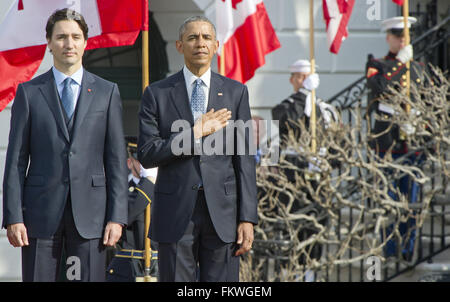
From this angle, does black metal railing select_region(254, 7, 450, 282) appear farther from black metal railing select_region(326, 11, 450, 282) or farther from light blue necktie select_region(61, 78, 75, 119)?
light blue necktie select_region(61, 78, 75, 119)

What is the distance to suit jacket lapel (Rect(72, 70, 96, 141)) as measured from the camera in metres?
4.91

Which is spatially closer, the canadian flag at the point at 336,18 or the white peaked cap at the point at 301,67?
the white peaked cap at the point at 301,67

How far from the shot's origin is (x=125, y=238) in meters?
7.53

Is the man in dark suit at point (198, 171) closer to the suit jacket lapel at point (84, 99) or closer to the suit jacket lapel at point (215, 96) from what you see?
the suit jacket lapel at point (215, 96)

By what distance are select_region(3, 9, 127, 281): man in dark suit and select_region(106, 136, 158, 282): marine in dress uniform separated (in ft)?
7.70

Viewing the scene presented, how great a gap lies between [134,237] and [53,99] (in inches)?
110

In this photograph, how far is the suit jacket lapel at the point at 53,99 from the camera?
4895 millimetres

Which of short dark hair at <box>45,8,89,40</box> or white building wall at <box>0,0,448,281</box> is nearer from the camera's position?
short dark hair at <box>45,8,89,40</box>

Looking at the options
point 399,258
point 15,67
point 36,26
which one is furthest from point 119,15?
point 399,258

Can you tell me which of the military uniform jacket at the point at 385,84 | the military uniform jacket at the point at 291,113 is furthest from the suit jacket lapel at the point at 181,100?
the military uniform jacket at the point at 385,84

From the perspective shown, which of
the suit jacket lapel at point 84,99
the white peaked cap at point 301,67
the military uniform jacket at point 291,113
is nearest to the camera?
the suit jacket lapel at point 84,99

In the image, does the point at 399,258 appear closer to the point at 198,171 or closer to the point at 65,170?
the point at 198,171

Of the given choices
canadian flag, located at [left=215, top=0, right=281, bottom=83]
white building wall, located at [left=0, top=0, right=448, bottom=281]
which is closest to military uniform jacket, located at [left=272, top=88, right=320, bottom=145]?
canadian flag, located at [left=215, top=0, right=281, bottom=83]

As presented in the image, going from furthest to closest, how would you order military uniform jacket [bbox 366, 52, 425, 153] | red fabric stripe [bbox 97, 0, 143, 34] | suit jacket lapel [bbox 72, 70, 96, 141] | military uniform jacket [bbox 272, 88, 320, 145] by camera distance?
military uniform jacket [bbox 272, 88, 320, 145] → military uniform jacket [bbox 366, 52, 425, 153] → red fabric stripe [bbox 97, 0, 143, 34] → suit jacket lapel [bbox 72, 70, 96, 141]
